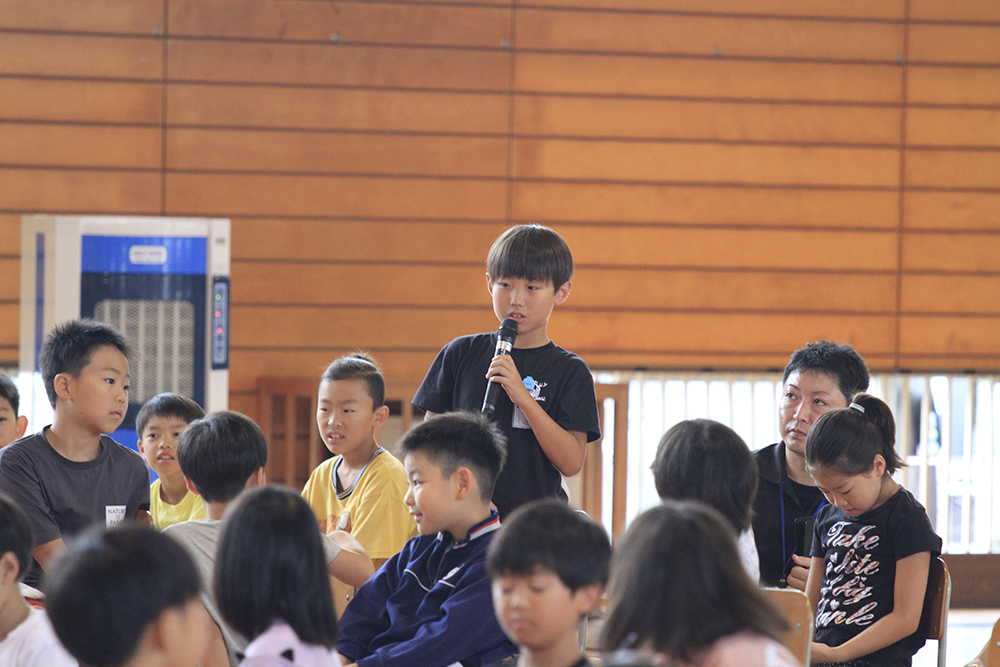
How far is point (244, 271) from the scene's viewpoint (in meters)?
4.78

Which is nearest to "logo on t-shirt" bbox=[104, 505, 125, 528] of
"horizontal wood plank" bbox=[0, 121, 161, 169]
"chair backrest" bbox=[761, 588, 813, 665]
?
"chair backrest" bbox=[761, 588, 813, 665]

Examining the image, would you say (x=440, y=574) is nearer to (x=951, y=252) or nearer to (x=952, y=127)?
(x=951, y=252)

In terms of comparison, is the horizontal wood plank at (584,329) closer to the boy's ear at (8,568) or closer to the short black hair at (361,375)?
the short black hair at (361,375)

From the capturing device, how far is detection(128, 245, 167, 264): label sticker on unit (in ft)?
13.9

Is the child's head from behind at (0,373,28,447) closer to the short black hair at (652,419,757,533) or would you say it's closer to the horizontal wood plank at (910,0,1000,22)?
the short black hair at (652,419,757,533)

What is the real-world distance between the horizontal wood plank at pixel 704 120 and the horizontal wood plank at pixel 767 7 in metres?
0.46

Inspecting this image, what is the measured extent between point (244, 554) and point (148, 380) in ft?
9.82

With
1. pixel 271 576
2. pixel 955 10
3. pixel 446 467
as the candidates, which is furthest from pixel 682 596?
pixel 955 10

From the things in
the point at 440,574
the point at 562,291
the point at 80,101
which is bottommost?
the point at 440,574

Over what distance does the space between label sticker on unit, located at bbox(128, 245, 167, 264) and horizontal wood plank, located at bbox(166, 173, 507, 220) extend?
56cm

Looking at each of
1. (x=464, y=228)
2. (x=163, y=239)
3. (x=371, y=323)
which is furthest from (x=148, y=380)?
(x=464, y=228)

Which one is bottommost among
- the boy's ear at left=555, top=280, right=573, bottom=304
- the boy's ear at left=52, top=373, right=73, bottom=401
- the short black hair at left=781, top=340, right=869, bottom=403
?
the boy's ear at left=52, top=373, right=73, bottom=401

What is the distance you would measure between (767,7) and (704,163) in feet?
2.82

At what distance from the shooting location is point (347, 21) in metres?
4.82
